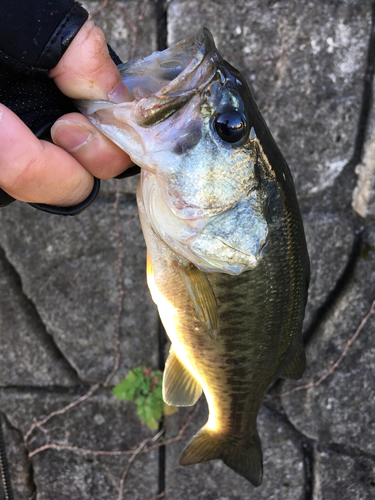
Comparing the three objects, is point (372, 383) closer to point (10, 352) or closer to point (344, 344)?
point (344, 344)

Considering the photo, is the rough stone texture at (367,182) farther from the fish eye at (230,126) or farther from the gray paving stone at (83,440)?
the gray paving stone at (83,440)

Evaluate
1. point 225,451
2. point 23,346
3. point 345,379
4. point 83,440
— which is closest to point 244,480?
point 225,451

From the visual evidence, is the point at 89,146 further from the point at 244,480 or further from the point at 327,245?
the point at 244,480

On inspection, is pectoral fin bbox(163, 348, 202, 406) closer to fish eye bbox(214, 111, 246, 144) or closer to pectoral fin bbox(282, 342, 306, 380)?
pectoral fin bbox(282, 342, 306, 380)

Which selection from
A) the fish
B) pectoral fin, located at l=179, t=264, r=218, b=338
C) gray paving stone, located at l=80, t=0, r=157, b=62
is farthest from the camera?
gray paving stone, located at l=80, t=0, r=157, b=62

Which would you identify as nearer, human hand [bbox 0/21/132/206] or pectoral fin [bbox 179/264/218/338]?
human hand [bbox 0/21/132/206]

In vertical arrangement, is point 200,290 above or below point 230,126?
below

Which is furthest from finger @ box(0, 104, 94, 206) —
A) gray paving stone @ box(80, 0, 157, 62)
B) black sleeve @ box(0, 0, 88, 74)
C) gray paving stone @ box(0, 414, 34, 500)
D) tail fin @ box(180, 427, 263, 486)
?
gray paving stone @ box(0, 414, 34, 500)
